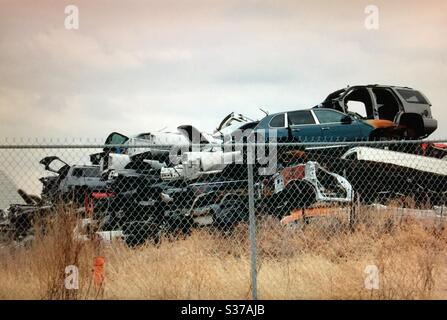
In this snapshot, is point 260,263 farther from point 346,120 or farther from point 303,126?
point 346,120

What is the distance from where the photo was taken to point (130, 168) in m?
10.2

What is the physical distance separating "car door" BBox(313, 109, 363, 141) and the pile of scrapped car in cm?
2

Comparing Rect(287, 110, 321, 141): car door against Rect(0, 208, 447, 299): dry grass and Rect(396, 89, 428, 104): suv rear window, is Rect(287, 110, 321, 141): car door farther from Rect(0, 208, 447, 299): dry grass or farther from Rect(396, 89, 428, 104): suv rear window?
Rect(0, 208, 447, 299): dry grass

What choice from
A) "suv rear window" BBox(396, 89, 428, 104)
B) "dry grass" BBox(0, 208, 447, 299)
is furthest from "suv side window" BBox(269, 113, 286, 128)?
"dry grass" BBox(0, 208, 447, 299)

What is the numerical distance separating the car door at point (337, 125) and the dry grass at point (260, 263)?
3.45 m

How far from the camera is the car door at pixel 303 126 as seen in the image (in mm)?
10984

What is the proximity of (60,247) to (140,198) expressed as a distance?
3960 millimetres

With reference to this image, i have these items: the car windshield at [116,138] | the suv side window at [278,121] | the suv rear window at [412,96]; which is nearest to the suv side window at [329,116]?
the suv side window at [278,121]

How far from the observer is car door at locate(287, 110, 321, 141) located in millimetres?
10984

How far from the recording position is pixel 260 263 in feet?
20.9

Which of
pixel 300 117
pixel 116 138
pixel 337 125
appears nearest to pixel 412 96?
pixel 337 125


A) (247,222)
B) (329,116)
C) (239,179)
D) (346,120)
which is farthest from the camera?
(329,116)

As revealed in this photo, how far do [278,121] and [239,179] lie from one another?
8.75ft
